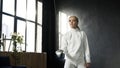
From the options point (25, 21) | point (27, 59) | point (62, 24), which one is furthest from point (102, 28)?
point (27, 59)

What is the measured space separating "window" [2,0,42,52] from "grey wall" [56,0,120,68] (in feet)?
5.89

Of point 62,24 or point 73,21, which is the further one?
point 62,24

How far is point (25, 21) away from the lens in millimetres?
6676

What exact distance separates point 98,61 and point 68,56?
5.58m

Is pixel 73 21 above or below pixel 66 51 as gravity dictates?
above

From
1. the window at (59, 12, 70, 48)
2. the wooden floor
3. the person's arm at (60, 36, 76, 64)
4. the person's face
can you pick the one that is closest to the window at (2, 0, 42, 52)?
the wooden floor

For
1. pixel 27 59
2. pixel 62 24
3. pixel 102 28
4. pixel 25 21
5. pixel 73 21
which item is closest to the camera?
pixel 73 21

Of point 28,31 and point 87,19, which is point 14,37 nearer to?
point 28,31

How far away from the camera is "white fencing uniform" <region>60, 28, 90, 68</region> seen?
316 centimetres

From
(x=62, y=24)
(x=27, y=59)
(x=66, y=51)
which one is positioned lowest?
(x=27, y=59)

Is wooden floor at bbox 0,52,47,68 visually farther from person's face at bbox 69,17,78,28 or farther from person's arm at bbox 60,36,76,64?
person's face at bbox 69,17,78,28

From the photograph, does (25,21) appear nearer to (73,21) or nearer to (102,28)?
(102,28)

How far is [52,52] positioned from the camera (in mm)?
8641

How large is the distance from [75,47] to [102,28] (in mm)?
5555
